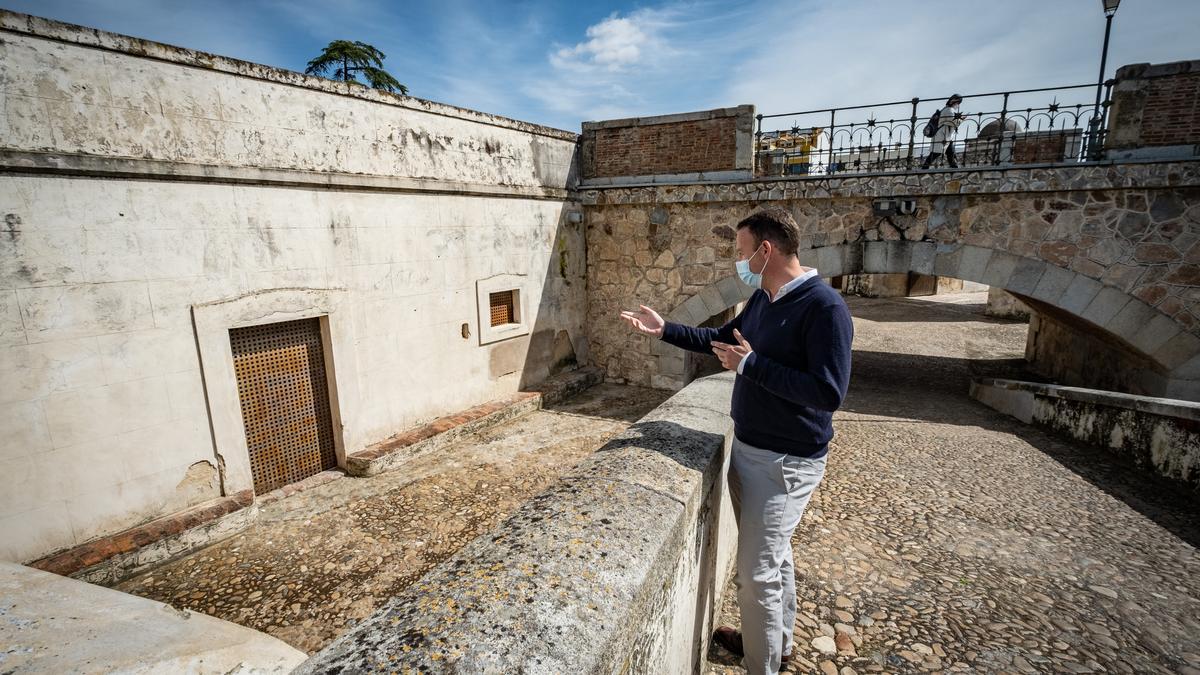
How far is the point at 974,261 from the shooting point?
639 cm

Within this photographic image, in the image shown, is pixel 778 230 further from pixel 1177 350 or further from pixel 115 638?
pixel 1177 350

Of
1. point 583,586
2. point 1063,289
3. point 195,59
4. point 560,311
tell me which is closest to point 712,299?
point 560,311

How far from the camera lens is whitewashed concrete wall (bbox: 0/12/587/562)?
364 cm

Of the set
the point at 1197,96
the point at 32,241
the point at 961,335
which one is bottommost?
the point at 961,335

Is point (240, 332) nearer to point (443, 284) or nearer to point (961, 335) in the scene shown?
point (443, 284)

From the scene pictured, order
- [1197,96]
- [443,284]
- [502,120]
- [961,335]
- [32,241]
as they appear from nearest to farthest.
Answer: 1. [32,241]
2. [1197,96]
3. [443,284]
4. [502,120]
5. [961,335]

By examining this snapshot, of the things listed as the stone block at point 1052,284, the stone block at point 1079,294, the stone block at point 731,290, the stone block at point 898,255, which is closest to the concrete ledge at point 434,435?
the stone block at point 731,290

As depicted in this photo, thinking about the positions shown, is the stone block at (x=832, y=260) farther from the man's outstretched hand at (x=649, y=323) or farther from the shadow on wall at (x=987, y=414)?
the man's outstretched hand at (x=649, y=323)

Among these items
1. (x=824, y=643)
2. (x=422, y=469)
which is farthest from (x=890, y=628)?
(x=422, y=469)

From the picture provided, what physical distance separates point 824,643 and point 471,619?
7.31 feet

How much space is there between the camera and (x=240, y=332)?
486 centimetres

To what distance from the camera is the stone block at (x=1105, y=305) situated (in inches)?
230

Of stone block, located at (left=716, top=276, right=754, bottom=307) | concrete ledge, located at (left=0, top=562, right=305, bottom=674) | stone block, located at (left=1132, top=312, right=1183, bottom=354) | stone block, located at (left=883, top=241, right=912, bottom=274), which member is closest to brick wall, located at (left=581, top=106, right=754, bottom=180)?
stone block, located at (left=716, top=276, right=754, bottom=307)

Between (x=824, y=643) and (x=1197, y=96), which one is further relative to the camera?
(x=1197, y=96)
